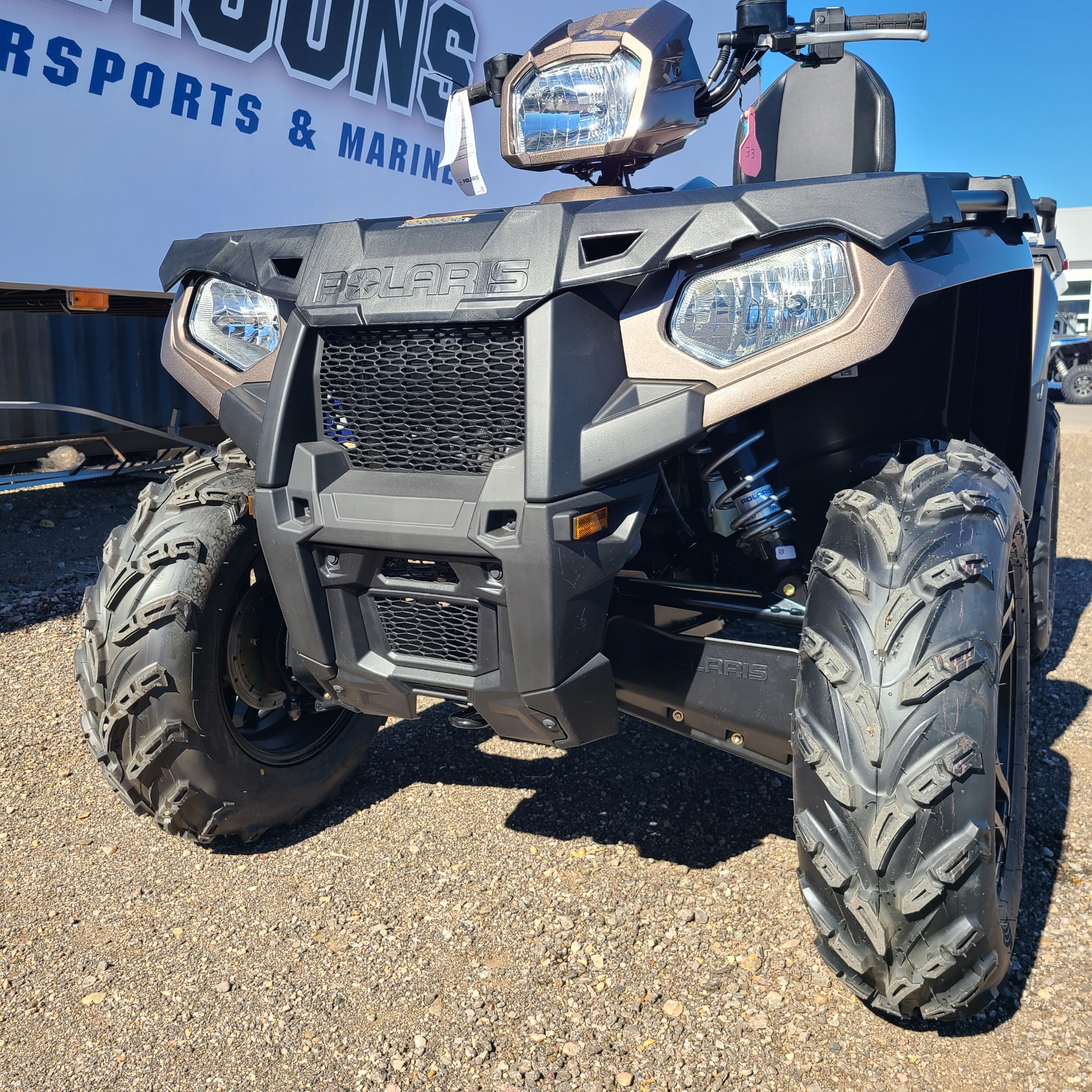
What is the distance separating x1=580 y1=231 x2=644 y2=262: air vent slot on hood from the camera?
1984mm

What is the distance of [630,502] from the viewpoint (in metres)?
2.09

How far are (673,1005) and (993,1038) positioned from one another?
0.61m

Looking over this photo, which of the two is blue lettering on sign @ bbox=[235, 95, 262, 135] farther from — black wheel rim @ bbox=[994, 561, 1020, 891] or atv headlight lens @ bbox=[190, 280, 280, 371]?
black wheel rim @ bbox=[994, 561, 1020, 891]

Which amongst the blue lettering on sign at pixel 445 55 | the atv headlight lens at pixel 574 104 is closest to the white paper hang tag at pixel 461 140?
the atv headlight lens at pixel 574 104

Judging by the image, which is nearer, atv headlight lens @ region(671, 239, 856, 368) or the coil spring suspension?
atv headlight lens @ region(671, 239, 856, 368)

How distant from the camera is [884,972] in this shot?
192 centimetres

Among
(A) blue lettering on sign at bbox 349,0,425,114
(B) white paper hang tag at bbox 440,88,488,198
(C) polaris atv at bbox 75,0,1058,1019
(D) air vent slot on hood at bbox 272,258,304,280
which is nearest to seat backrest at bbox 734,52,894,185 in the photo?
(C) polaris atv at bbox 75,0,1058,1019

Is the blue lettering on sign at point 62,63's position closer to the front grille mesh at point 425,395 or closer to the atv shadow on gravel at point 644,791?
the atv shadow on gravel at point 644,791

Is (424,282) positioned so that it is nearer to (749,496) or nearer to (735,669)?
(749,496)

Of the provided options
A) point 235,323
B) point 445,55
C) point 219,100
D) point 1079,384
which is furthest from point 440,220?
point 1079,384

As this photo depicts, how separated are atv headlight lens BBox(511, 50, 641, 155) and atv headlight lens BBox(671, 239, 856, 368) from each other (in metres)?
0.58

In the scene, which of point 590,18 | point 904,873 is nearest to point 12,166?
point 590,18

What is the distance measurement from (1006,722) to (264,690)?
1.81 meters

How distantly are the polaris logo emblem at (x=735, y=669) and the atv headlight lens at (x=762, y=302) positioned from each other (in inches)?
25.4
